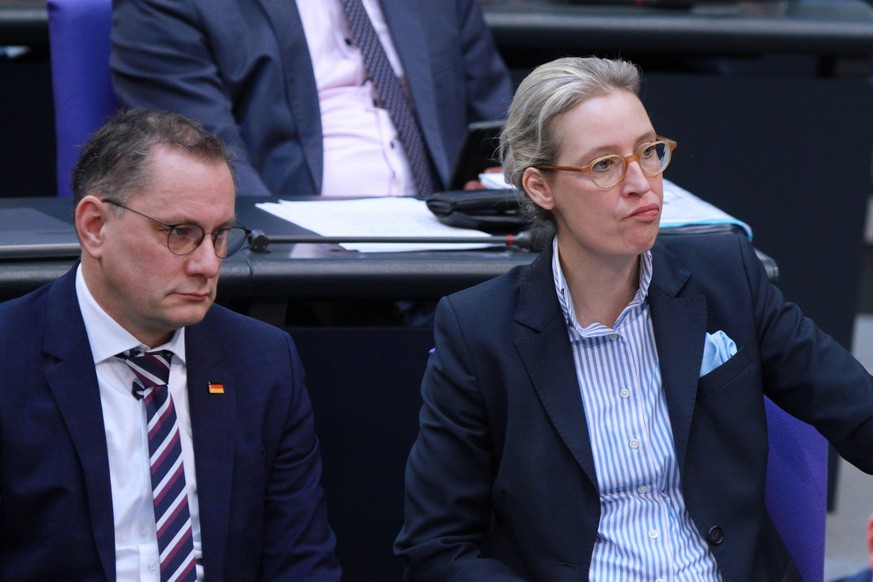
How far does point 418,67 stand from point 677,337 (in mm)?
1411

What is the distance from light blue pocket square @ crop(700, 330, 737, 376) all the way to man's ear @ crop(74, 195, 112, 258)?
34.1 inches

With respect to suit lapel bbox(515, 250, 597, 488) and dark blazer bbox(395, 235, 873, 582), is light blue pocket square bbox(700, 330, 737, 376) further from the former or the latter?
suit lapel bbox(515, 250, 597, 488)

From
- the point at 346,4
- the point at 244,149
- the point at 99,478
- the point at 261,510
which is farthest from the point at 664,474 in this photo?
the point at 346,4

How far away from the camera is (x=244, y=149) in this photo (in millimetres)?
2945

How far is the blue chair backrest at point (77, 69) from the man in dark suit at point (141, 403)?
43.9 inches

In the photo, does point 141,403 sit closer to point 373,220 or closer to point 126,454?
point 126,454

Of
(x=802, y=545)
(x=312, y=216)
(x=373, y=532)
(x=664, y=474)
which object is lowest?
(x=373, y=532)

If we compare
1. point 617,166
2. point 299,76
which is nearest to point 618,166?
point 617,166

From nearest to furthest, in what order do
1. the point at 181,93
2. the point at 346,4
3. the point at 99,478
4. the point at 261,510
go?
1. the point at 99,478
2. the point at 261,510
3. the point at 181,93
4. the point at 346,4

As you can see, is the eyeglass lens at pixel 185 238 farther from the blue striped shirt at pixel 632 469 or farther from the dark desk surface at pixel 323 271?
the blue striped shirt at pixel 632 469

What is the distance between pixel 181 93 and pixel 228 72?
0.13 meters

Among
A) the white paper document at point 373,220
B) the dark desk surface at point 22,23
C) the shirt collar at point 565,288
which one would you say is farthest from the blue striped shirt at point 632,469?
→ the dark desk surface at point 22,23

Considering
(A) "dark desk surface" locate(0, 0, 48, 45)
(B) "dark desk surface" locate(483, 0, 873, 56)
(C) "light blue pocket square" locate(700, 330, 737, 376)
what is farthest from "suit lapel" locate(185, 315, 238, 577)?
(B) "dark desk surface" locate(483, 0, 873, 56)

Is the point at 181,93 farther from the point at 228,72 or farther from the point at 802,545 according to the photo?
the point at 802,545
